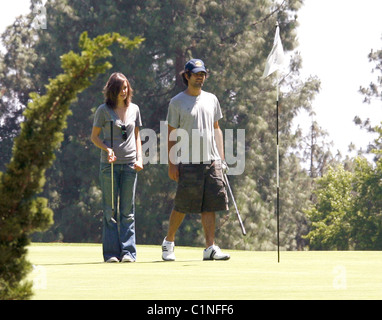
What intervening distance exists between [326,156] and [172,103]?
63.4 metres

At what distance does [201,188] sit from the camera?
10.8 m

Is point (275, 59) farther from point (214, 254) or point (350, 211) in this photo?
point (350, 211)

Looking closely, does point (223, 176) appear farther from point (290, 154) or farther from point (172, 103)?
point (290, 154)

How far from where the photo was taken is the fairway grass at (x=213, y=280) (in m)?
6.52

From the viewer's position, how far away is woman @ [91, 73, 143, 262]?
34.3 ft

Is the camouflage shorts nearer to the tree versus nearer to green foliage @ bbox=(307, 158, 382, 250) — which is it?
green foliage @ bbox=(307, 158, 382, 250)

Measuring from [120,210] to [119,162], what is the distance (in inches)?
21.8

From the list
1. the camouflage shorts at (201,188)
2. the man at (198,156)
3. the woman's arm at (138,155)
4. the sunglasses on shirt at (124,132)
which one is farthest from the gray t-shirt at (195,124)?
the sunglasses on shirt at (124,132)

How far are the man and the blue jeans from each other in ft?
1.76

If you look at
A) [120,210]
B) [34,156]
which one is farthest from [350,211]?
[34,156]

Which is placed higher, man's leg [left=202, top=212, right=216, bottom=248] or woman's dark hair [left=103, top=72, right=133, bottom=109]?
woman's dark hair [left=103, top=72, right=133, bottom=109]

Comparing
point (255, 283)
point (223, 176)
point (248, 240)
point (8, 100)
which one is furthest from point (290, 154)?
point (255, 283)

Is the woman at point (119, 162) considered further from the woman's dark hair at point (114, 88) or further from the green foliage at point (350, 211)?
the green foliage at point (350, 211)

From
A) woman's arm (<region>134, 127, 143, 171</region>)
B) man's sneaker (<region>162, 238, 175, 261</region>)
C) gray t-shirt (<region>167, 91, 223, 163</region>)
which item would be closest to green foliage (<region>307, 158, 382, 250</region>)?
man's sneaker (<region>162, 238, 175, 261</region>)
